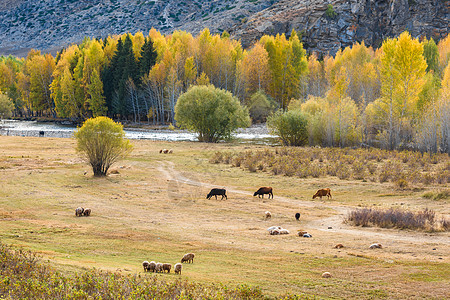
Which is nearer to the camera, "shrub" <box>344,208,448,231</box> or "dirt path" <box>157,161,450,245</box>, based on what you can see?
"dirt path" <box>157,161,450,245</box>

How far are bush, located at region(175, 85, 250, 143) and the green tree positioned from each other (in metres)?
25.7

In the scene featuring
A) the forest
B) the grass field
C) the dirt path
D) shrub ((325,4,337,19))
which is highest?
shrub ((325,4,337,19))

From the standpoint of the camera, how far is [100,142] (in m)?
32.6

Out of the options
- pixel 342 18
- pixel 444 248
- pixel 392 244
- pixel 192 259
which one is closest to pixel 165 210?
pixel 192 259

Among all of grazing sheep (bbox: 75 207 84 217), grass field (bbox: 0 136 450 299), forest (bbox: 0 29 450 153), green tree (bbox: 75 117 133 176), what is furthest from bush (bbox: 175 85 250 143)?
grazing sheep (bbox: 75 207 84 217)

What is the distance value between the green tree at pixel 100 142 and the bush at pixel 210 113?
Answer: 84.2 ft

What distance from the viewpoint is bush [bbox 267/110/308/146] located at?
2066 inches

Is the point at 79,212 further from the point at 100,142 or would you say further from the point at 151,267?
the point at 100,142

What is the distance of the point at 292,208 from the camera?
23.0 metres

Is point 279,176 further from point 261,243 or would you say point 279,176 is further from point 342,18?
point 342,18

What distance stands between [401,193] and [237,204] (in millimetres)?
9780

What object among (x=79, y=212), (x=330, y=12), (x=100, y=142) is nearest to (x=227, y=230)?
(x=79, y=212)

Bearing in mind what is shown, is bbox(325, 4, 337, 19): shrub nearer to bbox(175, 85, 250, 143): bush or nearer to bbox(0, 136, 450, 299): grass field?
bbox(175, 85, 250, 143): bush

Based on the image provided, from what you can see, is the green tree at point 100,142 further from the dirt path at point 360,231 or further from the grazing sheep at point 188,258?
the grazing sheep at point 188,258
